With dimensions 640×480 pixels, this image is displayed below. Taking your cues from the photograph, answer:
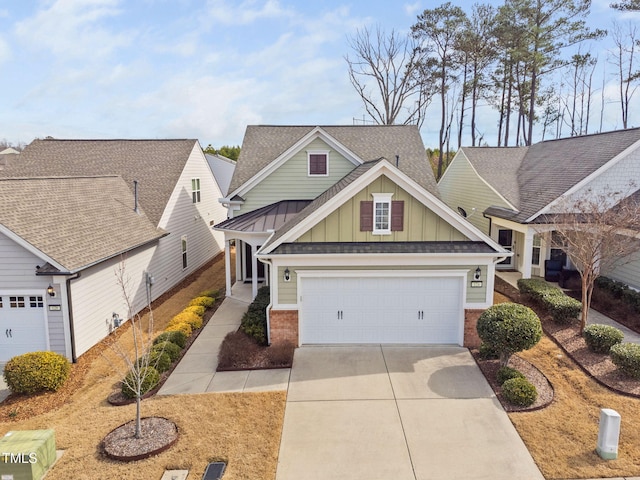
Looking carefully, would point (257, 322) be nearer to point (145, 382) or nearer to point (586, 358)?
point (145, 382)

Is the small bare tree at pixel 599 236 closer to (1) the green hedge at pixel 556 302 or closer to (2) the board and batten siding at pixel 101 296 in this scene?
(1) the green hedge at pixel 556 302

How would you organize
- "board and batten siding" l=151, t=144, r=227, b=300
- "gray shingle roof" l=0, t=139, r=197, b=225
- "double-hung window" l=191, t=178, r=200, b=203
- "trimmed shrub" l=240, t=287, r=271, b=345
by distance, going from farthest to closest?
"double-hung window" l=191, t=178, r=200, b=203
"gray shingle roof" l=0, t=139, r=197, b=225
"board and batten siding" l=151, t=144, r=227, b=300
"trimmed shrub" l=240, t=287, r=271, b=345

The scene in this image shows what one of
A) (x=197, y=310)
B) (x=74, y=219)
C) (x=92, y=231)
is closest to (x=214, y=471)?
(x=197, y=310)

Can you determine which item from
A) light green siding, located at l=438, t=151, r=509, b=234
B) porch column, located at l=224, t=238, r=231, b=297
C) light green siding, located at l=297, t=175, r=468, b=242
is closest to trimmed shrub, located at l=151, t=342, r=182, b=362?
light green siding, located at l=297, t=175, r=468, b=242

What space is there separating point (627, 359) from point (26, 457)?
12.3m

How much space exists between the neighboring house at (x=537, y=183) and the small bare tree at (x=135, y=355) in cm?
1490

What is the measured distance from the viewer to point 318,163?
18578mm

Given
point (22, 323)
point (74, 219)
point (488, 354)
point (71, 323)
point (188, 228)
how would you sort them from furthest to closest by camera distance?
point (188, 228)
point (74, 219)
point (22, 323)
point (71, 323)
point (488, 354)

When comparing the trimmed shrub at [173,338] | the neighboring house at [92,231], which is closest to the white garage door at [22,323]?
the neighboring house at [92,231]

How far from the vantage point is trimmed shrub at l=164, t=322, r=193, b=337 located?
13556mm

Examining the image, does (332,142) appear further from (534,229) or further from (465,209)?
(465,209)

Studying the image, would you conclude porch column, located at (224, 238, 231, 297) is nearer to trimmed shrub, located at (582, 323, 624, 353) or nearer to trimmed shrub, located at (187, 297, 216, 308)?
trimmed shrub, located at (187, 297, 216, 308)

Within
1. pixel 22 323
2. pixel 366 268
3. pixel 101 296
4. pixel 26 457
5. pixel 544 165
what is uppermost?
pixel 544 165

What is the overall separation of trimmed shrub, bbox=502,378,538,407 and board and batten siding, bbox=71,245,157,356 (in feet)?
36.6
